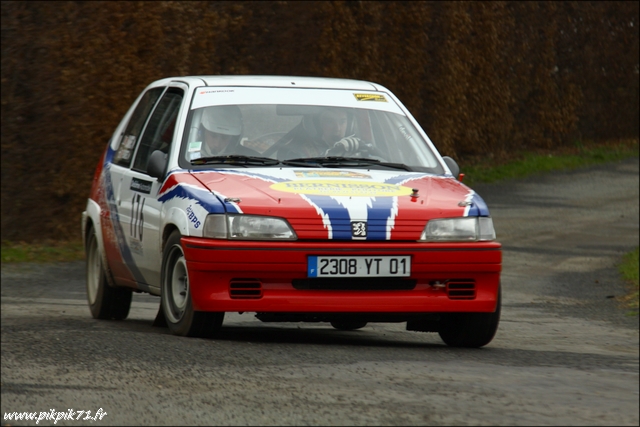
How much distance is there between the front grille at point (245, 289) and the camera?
7.22 m

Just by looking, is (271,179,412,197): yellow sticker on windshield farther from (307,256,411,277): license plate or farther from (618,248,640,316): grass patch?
(618,248,640,316): grass patch

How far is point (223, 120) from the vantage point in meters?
8.33

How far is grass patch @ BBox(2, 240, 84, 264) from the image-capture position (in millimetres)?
13438

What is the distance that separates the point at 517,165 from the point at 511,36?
239 centimetres

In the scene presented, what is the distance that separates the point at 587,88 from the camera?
23.8 metres

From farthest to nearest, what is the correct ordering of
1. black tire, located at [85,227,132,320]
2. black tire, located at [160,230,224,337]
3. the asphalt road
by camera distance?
black tire, located at [85,227,132,320], black tire, located at [160,230,224,337], the asphalt road

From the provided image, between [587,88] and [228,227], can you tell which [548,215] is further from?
[228,227]

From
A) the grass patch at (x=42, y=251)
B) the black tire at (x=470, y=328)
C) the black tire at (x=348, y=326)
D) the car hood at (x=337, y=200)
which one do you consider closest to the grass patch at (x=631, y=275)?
the black tire at (x=348, y=326)

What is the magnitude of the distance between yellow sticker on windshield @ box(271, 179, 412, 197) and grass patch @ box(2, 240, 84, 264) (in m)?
6.49

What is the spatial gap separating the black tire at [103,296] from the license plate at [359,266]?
8.04ft

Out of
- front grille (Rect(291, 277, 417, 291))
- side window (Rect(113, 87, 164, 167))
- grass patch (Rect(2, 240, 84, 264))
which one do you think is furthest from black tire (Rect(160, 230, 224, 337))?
grass patch (Rect(2, 240, 84, 264))

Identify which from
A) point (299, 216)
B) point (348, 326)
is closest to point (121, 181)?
point (348, 326)

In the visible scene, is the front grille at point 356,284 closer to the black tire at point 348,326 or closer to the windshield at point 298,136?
the windshield at point 298,136

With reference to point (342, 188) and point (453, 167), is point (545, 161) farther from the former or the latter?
point (342, 188)
